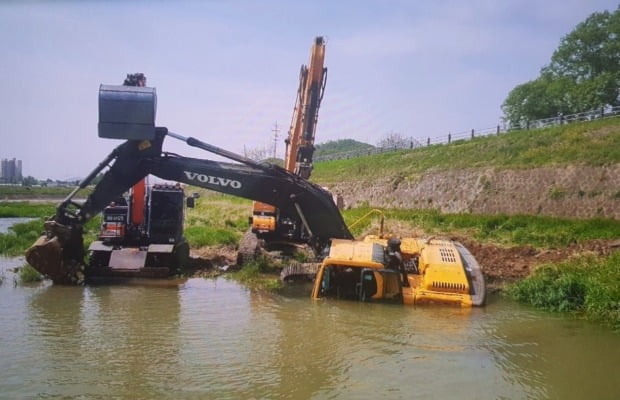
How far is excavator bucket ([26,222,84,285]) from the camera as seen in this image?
Answer: 41.2ft

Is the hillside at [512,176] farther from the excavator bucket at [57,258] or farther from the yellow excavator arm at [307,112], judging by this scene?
the excavator bucket at [57,258]

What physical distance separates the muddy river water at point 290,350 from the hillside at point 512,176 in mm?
14723

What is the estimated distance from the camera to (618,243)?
16.1 meters

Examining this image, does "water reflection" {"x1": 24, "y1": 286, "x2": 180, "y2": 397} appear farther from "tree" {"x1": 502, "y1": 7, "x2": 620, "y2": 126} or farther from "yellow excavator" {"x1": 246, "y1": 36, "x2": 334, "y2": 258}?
"tree" {"x1": 502, "y1": 7, "x2": 620, "y2": 126}

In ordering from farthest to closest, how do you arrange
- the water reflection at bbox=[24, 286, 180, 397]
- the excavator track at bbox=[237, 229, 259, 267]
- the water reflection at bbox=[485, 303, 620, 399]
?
1. the excavator track at bbox=[237, 229, 259, 267]
2. the water reflection at bbox=[485, 303, 620, 399]
3. the water reflection at bbox=[24, 286, 180, 397]

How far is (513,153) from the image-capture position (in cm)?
3133

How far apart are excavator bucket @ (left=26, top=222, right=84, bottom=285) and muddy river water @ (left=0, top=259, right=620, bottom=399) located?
3.68ft

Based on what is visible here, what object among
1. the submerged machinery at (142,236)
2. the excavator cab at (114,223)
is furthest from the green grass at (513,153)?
the excavator cab at (114,223)

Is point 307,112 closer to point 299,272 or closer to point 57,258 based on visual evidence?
point 299,272

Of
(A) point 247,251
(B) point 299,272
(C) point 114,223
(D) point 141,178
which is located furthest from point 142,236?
(B) point 299,272

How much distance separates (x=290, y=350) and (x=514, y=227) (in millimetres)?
16582

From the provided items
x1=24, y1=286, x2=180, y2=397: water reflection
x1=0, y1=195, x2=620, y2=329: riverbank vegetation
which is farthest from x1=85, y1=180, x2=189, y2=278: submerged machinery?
x1=0, y1=195, x2=620, y2=329: riverbank vegetation

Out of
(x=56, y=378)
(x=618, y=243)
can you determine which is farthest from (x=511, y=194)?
(x=56, y=378)

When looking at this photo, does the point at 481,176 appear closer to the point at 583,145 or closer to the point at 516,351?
the point at 583,145
